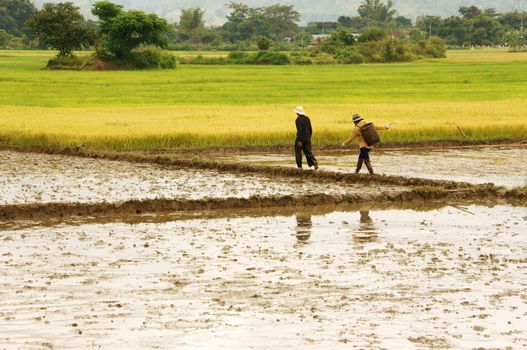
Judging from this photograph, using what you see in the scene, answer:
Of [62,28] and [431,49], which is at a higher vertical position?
[62,28]

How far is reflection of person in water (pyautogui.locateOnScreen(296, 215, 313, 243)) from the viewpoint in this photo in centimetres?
1184

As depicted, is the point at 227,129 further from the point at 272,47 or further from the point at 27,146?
the point at 272,47

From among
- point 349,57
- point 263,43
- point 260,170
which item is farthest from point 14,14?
point 260,170

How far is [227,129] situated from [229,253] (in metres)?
11.5

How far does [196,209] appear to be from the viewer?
13945mm

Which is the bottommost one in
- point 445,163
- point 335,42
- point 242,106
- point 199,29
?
point 445,163

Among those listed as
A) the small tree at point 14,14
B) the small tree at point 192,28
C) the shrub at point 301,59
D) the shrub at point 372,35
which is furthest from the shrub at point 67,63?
the small tree at point 192,28

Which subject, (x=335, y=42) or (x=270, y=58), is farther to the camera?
(x=335, y=42)

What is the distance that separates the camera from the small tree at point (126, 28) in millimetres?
54812

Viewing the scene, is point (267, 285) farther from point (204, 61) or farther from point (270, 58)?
point (270, 58)

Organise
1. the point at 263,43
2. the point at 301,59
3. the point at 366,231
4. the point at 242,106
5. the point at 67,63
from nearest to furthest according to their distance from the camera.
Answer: the point at 366,231 → the point at 242,106 → the point at 67,63 → the point at 301,59 → the point at 263,43

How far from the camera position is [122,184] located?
1587cm

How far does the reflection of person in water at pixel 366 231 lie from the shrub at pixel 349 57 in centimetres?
5526

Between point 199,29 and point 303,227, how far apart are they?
10010 cm
